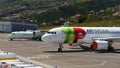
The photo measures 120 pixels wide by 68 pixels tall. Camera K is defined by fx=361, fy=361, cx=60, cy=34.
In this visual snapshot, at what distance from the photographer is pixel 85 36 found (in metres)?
61.4

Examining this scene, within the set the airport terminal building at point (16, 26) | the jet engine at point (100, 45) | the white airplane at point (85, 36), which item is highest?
the white airplane at point (85, 36)

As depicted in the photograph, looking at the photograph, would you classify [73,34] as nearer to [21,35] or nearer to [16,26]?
[21,35]

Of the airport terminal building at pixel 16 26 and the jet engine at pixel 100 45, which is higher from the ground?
the jet engine at pixel 100 45

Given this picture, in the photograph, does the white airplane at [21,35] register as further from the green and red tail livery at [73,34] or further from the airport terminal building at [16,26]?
the airport terminal building at [16,26]

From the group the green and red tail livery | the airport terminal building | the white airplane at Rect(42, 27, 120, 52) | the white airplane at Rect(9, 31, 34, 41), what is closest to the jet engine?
the white airplane at Rect(42, 27, 120, 52)

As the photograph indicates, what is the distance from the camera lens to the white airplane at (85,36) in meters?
59.0

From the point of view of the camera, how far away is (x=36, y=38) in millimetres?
99750

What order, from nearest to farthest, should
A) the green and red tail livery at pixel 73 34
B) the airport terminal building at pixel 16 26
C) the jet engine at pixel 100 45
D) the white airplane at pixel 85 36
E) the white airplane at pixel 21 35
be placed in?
the jet engine at pixel 100 45
the white airplane at pixel 85 36
the green and red tail livery at pixel 73 34
the white airplane at pixel 21 35
the airport terminal building at pixel 16 26

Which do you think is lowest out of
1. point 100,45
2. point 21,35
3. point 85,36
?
point 21,35

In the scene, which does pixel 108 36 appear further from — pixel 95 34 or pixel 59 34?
pixel 59 34

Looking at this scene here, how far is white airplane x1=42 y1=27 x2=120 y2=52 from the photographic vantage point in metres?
59.0

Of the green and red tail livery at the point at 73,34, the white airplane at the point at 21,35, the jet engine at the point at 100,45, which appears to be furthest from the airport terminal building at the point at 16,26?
the jet engine at the point at 100,45

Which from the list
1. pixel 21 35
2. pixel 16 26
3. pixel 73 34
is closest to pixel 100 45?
pixel 73 34

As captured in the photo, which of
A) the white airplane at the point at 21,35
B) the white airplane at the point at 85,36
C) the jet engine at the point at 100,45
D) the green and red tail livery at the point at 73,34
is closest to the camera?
the jet engine at the point at 100,45
